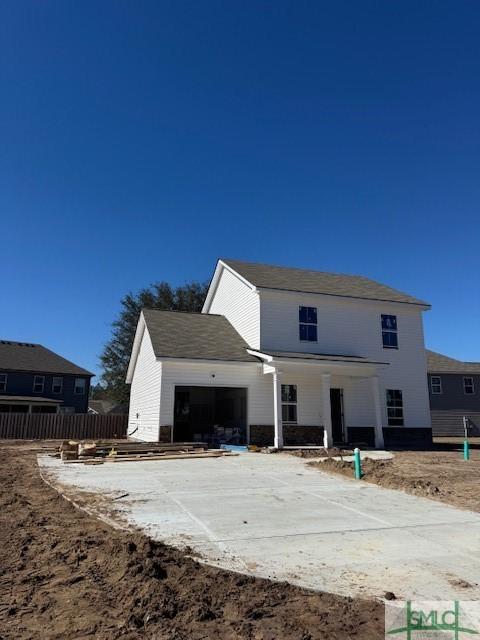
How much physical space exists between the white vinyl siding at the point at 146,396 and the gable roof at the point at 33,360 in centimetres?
1733

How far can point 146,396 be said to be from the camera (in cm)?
2150

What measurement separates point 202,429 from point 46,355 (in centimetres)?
2383

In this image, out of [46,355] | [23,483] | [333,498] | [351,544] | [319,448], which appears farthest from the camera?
[46,355]

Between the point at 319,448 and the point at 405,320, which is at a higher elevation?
the point at 405,320

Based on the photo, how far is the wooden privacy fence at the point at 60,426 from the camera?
24.7m

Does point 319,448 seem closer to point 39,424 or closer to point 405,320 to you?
point 405,320

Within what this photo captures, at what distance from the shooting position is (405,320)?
22859mm

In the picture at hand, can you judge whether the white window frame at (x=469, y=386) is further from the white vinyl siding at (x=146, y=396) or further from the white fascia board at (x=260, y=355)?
the white vinyl siding at (x=146, y=396)

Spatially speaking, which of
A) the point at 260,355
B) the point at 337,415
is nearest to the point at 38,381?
the point at 260,355

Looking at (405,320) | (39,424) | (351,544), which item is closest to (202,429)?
(39,424)

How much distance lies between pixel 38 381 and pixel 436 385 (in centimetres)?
3219

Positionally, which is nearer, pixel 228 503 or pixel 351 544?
pixel 351 544

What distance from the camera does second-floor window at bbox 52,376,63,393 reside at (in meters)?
40.4

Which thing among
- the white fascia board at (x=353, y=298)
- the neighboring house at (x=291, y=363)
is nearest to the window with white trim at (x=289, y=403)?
the neighboring house at (x=291, y=363)
